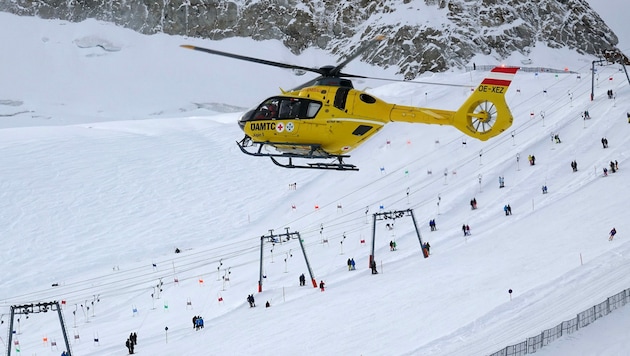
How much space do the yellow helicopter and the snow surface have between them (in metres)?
6.09

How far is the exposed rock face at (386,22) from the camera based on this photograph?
132m

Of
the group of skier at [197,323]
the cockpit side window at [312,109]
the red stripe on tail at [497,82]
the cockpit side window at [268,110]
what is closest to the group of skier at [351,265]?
the group of skier at [197,323]

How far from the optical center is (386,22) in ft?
461

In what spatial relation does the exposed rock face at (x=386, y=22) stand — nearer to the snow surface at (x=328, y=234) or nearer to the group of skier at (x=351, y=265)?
the snow surface at (x=328, y=234)

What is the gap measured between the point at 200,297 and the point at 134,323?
383 cm

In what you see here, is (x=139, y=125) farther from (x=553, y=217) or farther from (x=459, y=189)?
(x=553, y=217)

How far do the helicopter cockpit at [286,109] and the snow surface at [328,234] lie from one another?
7317mm

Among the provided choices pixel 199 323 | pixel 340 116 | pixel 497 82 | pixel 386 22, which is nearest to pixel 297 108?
pixel 340 116

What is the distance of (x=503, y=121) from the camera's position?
2377 centimetres

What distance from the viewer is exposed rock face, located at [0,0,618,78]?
431 ft

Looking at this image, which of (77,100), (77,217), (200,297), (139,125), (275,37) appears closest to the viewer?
(200,297)

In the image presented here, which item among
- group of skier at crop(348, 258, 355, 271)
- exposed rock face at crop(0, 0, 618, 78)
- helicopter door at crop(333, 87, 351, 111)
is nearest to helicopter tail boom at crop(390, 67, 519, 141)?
helicopter door at crop(333, 87, 351, 111)

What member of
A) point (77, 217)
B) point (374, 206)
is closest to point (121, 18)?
point (77, 217)

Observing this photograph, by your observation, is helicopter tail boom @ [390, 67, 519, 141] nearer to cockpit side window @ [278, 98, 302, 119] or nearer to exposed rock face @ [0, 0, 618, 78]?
cockpit side window @ [278, 98, 302, 119]
